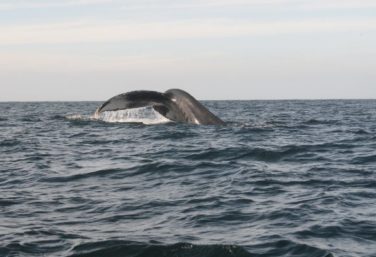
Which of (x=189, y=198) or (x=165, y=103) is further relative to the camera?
(x=165, y=103)

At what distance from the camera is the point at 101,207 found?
919 centimetres

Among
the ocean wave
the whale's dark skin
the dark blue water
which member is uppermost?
the whale's dark skin

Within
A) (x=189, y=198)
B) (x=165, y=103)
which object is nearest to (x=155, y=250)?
(x=189, y=198)

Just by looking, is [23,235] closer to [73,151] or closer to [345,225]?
[345,225]

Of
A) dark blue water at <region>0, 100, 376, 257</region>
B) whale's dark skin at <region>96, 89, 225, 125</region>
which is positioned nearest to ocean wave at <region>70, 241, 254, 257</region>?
dark blue water at <region>0, 100, 376, 257</region>

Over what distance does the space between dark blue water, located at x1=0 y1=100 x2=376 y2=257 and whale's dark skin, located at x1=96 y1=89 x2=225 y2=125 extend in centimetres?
92

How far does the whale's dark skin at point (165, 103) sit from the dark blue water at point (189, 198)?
920mm

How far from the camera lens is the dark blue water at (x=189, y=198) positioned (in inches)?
282

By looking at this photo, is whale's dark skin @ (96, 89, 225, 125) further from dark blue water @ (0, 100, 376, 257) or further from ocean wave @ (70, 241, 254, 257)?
ocean wave @ (70, 241, 254, 257)

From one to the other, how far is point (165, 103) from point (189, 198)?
7373 millimetres

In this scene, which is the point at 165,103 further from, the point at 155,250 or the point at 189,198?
the point at 155,250

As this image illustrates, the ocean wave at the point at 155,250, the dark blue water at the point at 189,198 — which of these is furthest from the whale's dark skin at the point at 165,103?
the ocean wave at the point at 155,250

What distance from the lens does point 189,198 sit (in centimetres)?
984

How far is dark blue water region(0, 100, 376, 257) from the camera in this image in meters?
7.17
